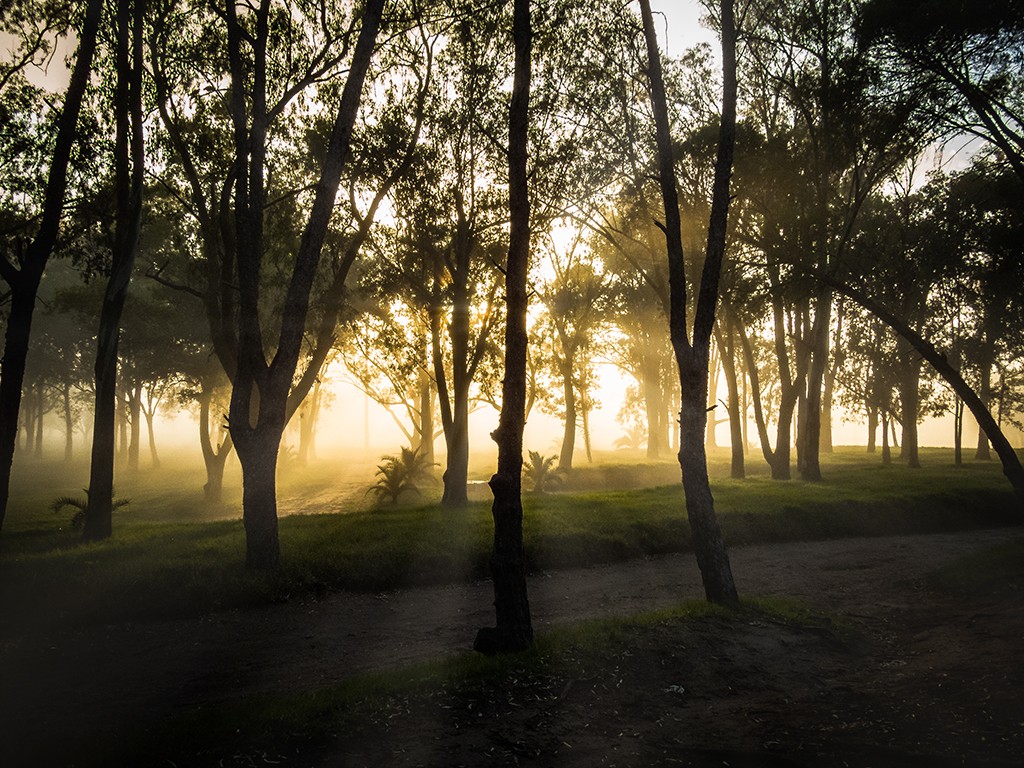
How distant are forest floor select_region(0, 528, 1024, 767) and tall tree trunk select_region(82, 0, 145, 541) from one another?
711cm

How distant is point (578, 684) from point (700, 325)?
691 cm

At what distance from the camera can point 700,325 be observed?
41.2ft

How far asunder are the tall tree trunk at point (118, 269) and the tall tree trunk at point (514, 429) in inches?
512

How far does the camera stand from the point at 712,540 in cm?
1212

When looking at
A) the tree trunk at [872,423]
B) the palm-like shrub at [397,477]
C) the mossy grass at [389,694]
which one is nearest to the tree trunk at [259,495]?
the mossy grass at [389,694]

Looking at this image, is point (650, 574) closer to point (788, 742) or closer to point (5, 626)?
point (788, 742)

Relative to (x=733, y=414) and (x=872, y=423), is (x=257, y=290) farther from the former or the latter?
(x=872, y=423)

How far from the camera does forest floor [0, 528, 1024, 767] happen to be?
7.24 m

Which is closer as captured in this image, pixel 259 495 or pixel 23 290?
pixel 259 495

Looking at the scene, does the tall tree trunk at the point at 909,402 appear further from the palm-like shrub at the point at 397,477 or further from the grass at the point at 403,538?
the palm-like shrub at the point at 397,477

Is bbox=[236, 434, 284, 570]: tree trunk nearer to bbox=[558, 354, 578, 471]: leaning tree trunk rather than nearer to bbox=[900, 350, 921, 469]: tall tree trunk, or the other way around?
bbox=[558, 354, 578, 471]: leaning tree trunk

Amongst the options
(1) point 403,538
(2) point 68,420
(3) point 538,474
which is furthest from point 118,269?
(2) point 68,420

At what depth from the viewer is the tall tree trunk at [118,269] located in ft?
59.8

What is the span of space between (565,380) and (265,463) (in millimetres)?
30228
